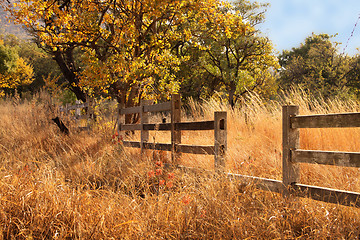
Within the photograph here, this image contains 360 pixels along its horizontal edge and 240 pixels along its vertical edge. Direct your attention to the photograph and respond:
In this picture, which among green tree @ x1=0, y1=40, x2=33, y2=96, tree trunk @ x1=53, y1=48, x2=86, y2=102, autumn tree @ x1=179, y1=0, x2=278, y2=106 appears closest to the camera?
tree trunk @ x1=53, y1=48, x2=86, y2=102

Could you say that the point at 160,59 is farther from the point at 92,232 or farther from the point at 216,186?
the point at 92,232

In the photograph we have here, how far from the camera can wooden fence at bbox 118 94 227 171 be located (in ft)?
17.4

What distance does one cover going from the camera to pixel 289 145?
4.27 meters

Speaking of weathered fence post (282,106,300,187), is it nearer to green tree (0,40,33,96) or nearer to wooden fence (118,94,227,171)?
wooden fence (118,94,227,171)

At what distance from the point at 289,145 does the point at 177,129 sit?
2.56 m

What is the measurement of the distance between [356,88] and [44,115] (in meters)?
26.0

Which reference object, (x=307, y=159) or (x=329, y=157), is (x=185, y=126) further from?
(x=329, y=157)

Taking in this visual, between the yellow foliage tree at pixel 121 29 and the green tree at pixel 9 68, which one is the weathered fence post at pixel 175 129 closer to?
the yellow foliage tree at pixel 121 29

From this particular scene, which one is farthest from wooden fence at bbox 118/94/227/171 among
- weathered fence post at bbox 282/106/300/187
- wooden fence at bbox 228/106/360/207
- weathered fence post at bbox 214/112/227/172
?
weathered fence post at bbox 282/106/300/187

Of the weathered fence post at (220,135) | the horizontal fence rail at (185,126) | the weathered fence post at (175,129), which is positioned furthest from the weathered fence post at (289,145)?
the weathered fence post at (175,129)

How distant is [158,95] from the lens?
10766 millimetres

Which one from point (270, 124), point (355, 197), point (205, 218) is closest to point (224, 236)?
point (205, 218)

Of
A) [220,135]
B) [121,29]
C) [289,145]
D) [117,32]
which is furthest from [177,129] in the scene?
[121,29]

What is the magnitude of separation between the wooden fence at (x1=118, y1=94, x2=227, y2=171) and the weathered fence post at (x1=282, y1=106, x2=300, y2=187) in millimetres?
957
